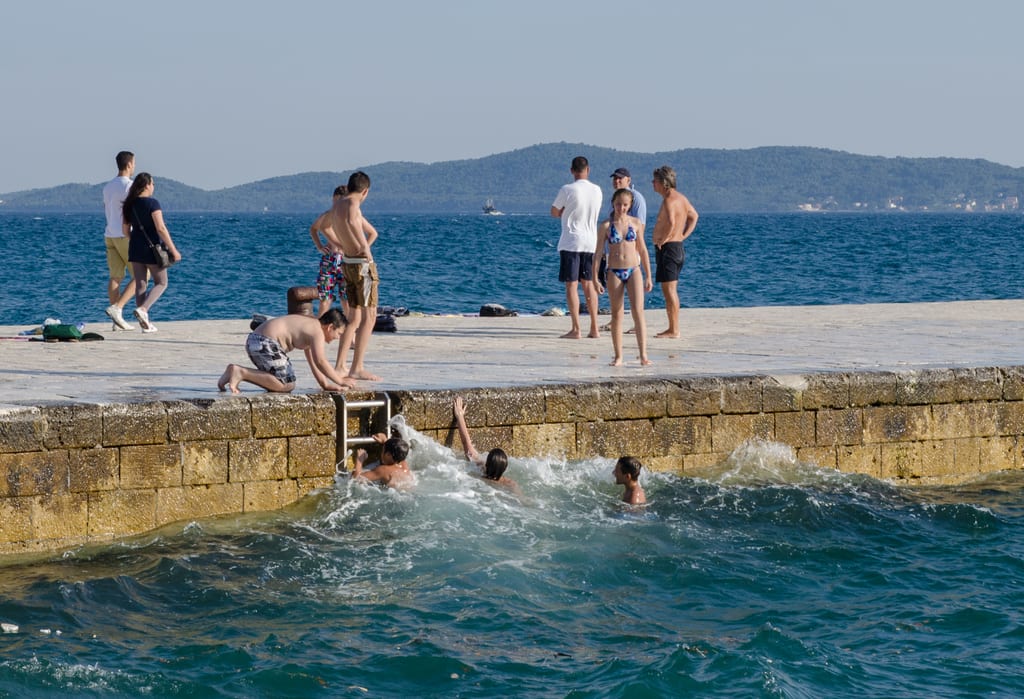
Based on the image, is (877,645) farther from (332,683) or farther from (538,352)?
(538,352)

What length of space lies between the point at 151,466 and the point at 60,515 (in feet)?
2.05

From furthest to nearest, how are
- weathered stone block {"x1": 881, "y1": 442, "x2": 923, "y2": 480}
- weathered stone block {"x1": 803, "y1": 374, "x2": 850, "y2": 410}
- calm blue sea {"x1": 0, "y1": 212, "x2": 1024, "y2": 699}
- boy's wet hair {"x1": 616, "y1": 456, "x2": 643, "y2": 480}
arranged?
weathered stone block {"x1": 881, "y1": 442, "x2": 923, "y2": 480} < weathered stone block {"x1": 803, "y1": 374, "x2": 850, "y2": 410} < boy's wet hair {"x1": 616, "y1": 456, "x2": 643, "y2": 480} < calm blue sea {"x1": 0, "y1": 212, "x2": 1024, "y2": 699}

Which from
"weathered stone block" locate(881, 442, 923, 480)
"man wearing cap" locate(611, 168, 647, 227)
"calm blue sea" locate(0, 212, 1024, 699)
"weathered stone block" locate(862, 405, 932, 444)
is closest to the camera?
"calm blue sea" locate(0, 212, 1024, 699)

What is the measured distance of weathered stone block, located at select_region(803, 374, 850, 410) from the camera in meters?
11.5

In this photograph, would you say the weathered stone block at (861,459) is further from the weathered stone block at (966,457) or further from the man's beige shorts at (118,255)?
the man's beige shorts at (118,255)

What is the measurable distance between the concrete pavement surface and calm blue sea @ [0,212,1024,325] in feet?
59.9

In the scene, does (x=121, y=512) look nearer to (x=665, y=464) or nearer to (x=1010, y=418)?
(x=665, y=464)

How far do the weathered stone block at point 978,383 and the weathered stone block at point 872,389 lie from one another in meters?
0.63

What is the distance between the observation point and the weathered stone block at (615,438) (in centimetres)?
1084

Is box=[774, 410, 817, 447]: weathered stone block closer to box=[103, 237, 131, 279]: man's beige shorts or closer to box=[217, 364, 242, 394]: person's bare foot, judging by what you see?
box=[217, 364, 242, 394]: person's bare foot

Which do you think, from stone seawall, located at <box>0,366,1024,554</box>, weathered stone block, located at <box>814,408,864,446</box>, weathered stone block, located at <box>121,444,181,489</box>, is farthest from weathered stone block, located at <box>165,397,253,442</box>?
weathered stone block, located at <box>814,408,864,446</box>

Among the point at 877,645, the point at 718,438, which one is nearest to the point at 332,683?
the point at 877,645

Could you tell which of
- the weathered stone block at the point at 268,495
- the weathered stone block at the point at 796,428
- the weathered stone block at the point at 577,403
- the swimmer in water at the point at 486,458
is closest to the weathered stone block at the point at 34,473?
the weathered stone block at the point at 268,495

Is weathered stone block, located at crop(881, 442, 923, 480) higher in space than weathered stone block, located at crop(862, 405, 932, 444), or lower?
lower
